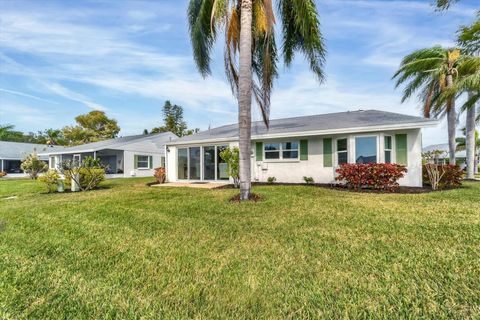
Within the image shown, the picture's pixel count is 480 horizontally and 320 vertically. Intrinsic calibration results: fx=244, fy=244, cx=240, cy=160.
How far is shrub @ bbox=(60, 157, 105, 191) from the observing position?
12.5 metres

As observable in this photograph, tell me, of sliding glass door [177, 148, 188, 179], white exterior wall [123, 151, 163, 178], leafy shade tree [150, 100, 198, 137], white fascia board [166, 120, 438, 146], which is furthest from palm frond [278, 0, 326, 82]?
leafy shade tree [150, 100, 198, 137]

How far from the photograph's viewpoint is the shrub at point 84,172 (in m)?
12.5

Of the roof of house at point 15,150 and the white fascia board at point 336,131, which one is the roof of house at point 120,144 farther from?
the white fascia board at point 336,131

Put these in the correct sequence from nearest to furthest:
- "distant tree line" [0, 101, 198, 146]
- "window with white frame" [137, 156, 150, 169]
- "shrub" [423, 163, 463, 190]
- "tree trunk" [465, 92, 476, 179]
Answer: "shrub" [423, 163, 463, 190]
"tree trunk" [465, 92, 476, 179]
"window with white frame" [137, 156, 150, 169]
"distant tree line" [0, 101, 198, 146]

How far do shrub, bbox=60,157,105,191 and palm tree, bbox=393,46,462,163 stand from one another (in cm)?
1843

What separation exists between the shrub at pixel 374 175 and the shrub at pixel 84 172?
12414 millimetres

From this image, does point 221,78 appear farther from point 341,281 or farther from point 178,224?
point 341,281

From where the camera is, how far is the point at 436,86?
14.9 metres

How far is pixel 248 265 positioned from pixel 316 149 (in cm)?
998

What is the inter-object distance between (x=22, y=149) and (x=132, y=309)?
42880mm

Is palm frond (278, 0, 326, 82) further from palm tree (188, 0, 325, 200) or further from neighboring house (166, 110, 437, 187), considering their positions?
neighboring house (166, 110, 437, 187)

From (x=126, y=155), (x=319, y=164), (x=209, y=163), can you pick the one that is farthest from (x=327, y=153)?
(x=126, y=155)

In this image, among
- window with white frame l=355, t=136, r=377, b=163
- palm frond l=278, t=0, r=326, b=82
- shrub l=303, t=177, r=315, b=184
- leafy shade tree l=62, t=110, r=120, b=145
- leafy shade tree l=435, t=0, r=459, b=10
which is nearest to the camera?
palm frond l=278, t=0, r=326, b=82

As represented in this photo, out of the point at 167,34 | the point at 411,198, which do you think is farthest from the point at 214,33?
the point at 411,198
